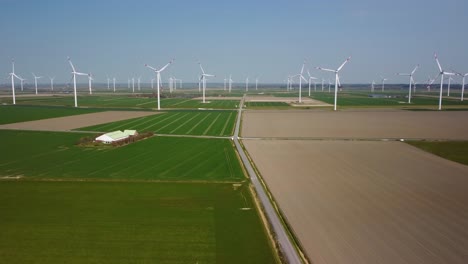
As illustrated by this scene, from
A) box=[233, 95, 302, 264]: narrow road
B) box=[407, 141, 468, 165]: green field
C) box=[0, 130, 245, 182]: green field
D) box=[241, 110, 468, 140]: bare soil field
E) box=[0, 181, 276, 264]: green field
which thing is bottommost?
Answer: box=[233, 95, 302, 264]: narrow road

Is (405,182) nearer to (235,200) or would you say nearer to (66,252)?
(235,200)

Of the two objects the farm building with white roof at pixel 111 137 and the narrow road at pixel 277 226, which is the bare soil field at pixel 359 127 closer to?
the farm building with white roof at pixel 111 137

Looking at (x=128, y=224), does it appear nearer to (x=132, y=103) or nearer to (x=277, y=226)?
(x=277, y=226)

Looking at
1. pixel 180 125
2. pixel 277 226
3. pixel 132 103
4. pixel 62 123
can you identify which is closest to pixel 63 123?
pixel 62 123

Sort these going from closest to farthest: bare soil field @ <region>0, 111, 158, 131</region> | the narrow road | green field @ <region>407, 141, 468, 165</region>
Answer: the narrow road → green field @ <region>407, 141, 468, 165</region> → bare soil field @ <region>0, 111, 158, 131</region>

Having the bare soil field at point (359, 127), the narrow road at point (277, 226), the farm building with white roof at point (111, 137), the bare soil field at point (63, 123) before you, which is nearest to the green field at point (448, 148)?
the bare soil field at point (359, 127)

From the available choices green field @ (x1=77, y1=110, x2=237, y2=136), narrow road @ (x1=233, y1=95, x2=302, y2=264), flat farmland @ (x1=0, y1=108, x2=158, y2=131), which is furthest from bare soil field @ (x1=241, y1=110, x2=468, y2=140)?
flat farmland @ (x1=0, y1=108, x2=158, y2=131)

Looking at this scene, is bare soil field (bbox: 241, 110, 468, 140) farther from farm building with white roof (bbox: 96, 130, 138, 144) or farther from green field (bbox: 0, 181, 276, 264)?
green field (bbox: 0, 181, 276, 264)

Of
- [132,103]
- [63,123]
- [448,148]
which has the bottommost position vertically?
[448,148]
